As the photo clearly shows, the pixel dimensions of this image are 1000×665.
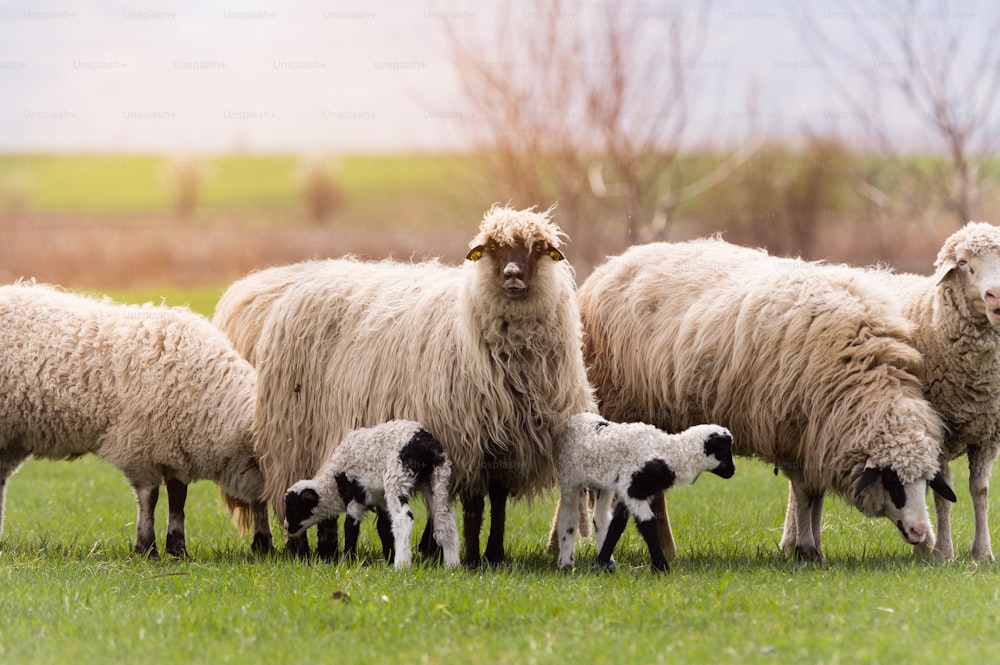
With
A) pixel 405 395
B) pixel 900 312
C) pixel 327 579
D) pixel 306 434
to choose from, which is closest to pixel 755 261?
pixel 900 312

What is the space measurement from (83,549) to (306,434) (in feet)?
6.57

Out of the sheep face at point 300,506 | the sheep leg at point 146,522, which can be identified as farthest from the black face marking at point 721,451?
the sheep leg at point 146,522

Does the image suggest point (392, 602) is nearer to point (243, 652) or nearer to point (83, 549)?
point (243, 652)

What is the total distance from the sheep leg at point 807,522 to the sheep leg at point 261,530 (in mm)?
3981

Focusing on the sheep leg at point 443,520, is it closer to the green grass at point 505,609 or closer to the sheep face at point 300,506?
the green grass at point 505,609

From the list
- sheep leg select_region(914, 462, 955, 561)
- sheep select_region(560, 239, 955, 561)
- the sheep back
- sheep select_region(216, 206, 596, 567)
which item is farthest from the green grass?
the sheep back

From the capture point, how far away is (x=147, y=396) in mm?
9156

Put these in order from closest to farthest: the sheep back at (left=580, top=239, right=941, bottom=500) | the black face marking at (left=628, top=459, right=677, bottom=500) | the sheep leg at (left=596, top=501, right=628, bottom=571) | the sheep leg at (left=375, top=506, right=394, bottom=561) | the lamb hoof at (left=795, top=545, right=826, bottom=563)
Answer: the black face marking at (left=628, top=459, right=677, bottom=500) → the sheep leg at (left=596, top=501, right=628, bottom=571) → the sheep back at (left=580, top=239, right=941, bottom=500) → the sheep leg at (left=375, top=506, right=394, bottom=561) → the lamb hoof at (left=795, top=545, right=826, bottom=563)

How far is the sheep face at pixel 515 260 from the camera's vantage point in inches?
307

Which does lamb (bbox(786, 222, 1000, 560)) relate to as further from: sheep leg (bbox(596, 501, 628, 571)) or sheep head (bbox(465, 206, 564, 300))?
sheep head (bbox(465, 206, 564, 300))

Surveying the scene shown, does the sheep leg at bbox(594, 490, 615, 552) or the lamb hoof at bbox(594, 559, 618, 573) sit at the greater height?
the sheep leg at bbox(594, 490, 615, 552)

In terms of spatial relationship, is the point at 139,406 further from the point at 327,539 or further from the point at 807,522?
the point at 807,522

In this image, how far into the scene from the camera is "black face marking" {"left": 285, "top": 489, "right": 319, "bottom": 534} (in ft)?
26.8

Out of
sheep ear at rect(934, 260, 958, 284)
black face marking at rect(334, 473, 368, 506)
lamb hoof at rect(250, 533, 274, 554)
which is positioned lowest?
lamb hoof at rect(250, 533, 274, 554)
